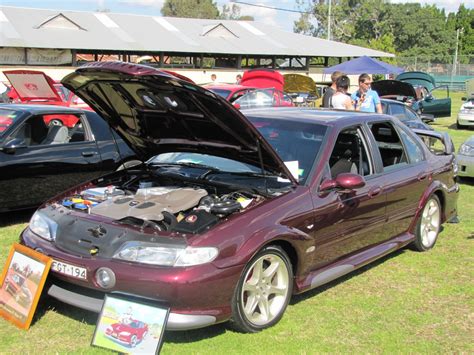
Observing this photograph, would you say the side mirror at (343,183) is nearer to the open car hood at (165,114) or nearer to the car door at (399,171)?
the open car hood at (165,114)

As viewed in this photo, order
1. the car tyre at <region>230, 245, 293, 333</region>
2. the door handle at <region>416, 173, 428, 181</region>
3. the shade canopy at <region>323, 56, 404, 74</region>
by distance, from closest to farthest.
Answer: the car tyre at <region>230, 245, 293, 333</region>, the door handle at <region>416, 173, 428, 181</region>, the shade canopy at <region>323, 56, 404, 74</region>

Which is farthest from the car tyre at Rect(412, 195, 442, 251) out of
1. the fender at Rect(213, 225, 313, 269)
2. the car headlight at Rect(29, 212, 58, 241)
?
the car headlight at Rect(29, 212, 58, 241)

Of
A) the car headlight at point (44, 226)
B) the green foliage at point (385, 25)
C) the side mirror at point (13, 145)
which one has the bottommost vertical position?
the car headlight at point (44, 226)

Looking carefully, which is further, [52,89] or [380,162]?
[52,89]

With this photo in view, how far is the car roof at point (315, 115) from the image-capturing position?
16.0 feet

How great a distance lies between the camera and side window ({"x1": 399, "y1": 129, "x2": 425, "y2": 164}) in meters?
5.70

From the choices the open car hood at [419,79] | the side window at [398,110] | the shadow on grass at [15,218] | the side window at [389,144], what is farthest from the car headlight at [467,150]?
the open car hood at [419,79]

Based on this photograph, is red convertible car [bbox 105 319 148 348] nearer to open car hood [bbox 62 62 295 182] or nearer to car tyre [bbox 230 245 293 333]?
car tyre [bbox 230 245 293 333]

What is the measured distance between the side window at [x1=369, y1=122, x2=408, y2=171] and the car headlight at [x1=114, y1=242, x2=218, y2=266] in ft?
8.40

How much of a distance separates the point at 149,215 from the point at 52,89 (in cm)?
973

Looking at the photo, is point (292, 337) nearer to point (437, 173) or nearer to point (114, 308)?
point (114, 308)

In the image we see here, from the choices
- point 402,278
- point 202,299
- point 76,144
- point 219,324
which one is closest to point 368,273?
point 402,278

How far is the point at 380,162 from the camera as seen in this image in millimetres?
5180

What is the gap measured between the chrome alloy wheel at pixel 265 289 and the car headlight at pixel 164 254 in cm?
39
